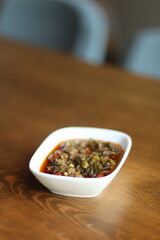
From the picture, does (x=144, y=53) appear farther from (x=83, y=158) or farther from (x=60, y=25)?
(x=83, y=158)

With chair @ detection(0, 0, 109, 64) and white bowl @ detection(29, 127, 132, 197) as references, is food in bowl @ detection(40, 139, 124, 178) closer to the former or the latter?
white bowl @ detection(29, 127, 132, 197)

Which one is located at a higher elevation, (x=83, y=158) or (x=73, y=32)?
(x=73, y=32)

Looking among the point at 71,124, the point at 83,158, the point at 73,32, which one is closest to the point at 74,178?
the point at 83,158

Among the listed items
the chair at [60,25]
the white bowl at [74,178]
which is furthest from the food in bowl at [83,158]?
the chair at [60,25]

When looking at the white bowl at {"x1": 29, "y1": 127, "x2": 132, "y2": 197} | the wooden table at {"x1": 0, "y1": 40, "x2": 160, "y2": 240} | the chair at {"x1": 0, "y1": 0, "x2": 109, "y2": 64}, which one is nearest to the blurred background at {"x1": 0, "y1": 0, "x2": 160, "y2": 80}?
the chair at {"x1": 0, "y1": 0, "x2": 109, "y2": 64}

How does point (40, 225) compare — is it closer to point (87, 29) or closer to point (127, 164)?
point (127, 164)

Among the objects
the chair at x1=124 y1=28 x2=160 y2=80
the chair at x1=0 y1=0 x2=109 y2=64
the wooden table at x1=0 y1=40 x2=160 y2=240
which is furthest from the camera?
the chair at x1=0 y1=0 x2=109 y2=64

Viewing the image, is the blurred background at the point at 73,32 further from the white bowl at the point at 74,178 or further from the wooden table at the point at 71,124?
the white bowl at the point at 74,178
